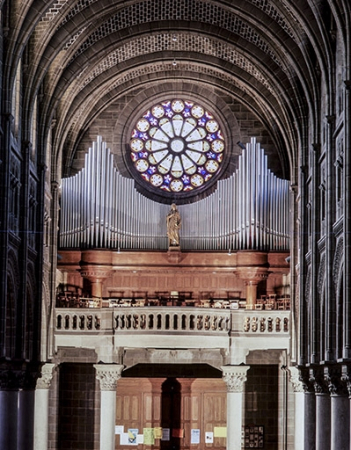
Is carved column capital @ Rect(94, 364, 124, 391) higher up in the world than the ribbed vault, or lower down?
lower down

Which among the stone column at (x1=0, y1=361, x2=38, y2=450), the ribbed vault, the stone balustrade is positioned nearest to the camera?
the stone column at (x1=0, y1=361, x2=38, y2=450)

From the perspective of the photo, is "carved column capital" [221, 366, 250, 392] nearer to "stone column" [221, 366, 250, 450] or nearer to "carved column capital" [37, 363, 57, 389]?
"stone column" [221, 366, 250, 450]

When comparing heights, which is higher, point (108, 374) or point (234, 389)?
point (108, 374)

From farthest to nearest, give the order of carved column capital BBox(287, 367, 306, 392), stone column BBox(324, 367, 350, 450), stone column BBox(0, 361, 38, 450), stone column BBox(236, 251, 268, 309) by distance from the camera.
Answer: stone column BBox(236, 251, 268, 309)
carved column capital BBox(287, 367, 306, 392)
stone column BBox(0, 361, 38, 450)
stone column BBox(324, 367, 350, 450)

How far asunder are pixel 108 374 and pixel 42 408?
3.11 metres

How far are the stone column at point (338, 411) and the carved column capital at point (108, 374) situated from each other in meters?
13.6

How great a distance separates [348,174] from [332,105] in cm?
547

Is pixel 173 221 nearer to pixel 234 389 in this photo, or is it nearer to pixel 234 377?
pixel 234 377

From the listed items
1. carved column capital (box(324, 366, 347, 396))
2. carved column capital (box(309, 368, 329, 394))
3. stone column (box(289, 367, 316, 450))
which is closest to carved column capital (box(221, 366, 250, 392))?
stone column (box(289, 367, 316, 450))

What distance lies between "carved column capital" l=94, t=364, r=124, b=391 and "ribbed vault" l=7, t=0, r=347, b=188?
8.51 m

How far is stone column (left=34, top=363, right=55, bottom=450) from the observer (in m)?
46.4

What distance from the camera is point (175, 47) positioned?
1961 inches

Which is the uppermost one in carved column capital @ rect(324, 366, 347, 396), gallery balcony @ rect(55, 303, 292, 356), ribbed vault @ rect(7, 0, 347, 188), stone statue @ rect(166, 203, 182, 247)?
ribbed vault @ rect(7, 0, 347, 188)

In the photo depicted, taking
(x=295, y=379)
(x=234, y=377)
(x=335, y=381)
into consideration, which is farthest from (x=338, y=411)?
(x=234, y=377)
